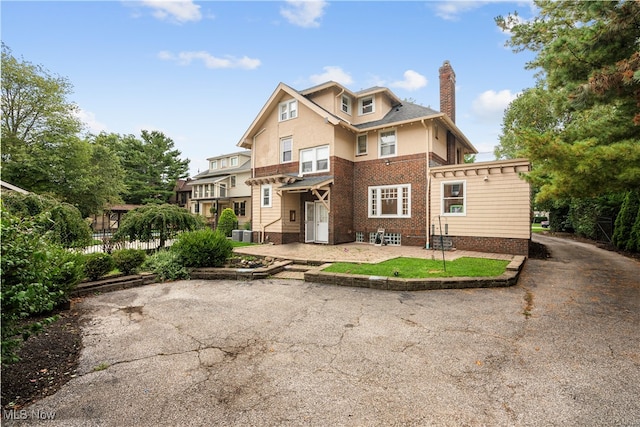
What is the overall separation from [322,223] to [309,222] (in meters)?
0.74

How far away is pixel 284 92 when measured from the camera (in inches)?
645

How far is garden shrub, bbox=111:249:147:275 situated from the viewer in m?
7.34

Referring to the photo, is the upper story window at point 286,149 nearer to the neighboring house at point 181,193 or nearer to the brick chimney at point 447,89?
the brick chimney at point 447,89

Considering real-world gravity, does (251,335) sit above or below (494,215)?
below

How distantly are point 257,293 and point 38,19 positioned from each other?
27.0 ft

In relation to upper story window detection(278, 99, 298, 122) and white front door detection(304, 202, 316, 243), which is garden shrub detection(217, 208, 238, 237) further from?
upper story window detection(278, 99, 298, 122)

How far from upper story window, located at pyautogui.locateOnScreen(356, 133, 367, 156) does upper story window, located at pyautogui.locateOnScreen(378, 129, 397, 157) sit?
0.93 meters

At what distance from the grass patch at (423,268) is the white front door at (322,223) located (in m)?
6.19

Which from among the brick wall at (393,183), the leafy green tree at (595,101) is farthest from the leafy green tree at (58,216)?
the brick wall at (393,183)

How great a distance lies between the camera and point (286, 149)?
16.7m

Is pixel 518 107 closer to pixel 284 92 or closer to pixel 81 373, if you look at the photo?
pixel 284 92

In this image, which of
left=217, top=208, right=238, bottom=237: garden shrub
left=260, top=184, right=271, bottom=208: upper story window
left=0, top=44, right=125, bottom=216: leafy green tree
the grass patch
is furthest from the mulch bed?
left=0, top=44, right=125, bottom=216: leafy green tree

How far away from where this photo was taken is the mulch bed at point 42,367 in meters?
2.68

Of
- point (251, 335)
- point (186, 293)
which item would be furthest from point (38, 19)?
point (251, 335)
